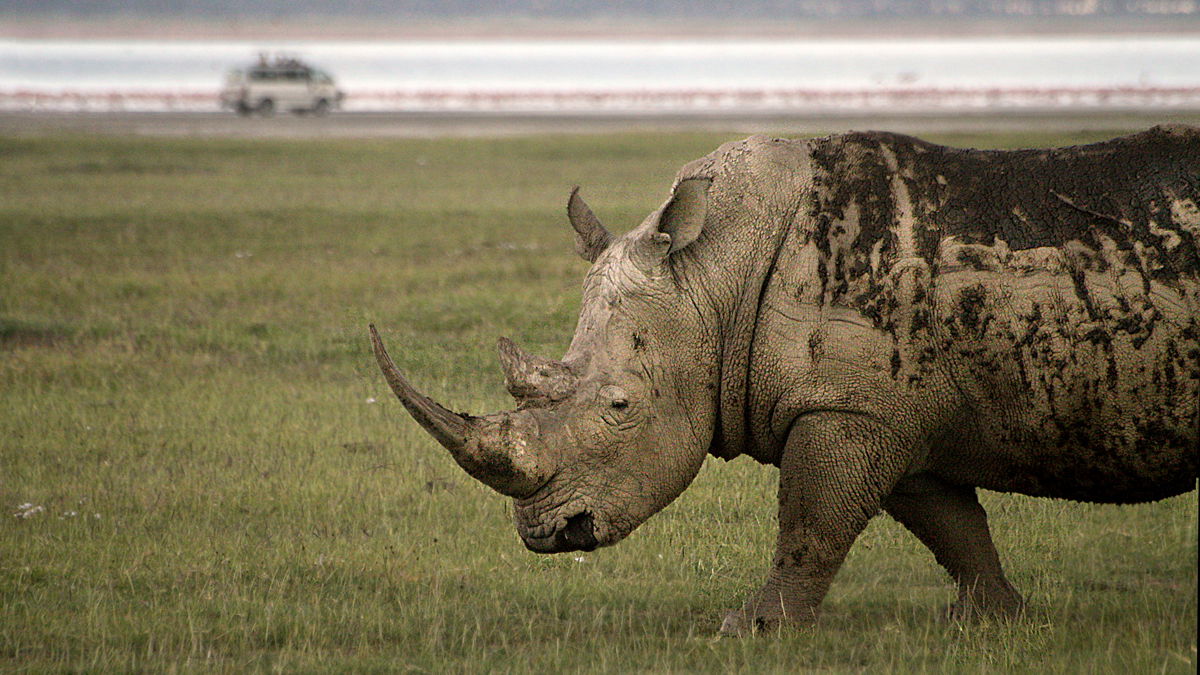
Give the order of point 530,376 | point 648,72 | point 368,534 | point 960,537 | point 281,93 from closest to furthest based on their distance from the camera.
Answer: point 530,376
point 960,537
point 368,534
point 281,93
point 648,72

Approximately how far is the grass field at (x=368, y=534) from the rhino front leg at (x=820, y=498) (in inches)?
6.6

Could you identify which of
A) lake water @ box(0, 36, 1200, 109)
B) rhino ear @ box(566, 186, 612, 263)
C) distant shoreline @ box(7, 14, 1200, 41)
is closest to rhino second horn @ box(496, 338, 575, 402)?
rhino ear @ box(566, 186, 612, 263)

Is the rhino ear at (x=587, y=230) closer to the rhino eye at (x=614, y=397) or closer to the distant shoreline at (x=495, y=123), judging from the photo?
the rhino eye at (x=614, y=397)

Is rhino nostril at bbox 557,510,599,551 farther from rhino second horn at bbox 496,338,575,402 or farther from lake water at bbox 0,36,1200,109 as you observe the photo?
lake water at bbox 0,36,1200,109

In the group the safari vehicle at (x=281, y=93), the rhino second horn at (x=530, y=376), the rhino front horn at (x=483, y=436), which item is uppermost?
the rhino second horn at (x=530, y=376)

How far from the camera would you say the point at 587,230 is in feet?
23.2

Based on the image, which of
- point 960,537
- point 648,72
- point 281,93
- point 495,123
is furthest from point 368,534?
point 648,72

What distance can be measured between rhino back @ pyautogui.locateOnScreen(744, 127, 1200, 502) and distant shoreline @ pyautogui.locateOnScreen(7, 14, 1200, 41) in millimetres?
112850

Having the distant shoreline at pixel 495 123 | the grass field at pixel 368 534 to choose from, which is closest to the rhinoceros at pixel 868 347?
the grass field at pixel 368 534

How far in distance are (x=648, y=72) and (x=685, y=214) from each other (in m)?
80.3

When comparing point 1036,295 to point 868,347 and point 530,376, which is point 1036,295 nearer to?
point 868,347

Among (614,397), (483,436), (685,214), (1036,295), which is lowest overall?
(483,436)

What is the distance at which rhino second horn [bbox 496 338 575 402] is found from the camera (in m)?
6.24

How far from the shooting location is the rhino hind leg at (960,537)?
23.5 ft
